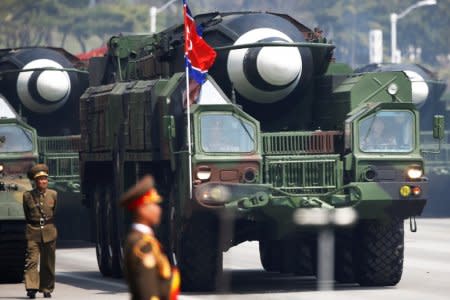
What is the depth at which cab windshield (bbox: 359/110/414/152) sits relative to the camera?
826 inches

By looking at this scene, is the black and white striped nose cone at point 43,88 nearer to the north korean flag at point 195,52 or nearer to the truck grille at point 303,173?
the north korean flag at point 195,52

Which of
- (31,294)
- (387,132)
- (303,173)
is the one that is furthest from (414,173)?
(31,294)

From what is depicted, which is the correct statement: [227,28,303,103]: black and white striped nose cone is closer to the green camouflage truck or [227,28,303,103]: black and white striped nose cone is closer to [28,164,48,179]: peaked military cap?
[28,164,48,179]: peaked military cap

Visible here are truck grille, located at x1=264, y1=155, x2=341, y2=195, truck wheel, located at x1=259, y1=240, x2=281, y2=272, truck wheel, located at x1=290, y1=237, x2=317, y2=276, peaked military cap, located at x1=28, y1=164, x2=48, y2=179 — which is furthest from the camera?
truck wheel, located at x1=259, y1=240, x2=281, y2=272

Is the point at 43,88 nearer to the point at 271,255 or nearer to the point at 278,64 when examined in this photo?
the point at 271,255

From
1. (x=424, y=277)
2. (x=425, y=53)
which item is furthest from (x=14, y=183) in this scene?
(x=425, y=53)

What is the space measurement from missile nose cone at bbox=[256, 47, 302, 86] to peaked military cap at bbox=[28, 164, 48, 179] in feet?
10.3

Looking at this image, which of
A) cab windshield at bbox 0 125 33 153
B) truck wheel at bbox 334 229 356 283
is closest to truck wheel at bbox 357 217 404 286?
truck wheel at bbox 334 229 356 283

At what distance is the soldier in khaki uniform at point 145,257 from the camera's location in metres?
10.3

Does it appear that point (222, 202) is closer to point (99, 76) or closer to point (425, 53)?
point (99, 76)

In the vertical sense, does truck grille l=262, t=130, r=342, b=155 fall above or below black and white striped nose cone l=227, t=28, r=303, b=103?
below

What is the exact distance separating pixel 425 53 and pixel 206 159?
9889cm

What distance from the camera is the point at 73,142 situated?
1264 inches

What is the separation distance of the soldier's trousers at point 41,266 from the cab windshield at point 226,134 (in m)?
2.17
